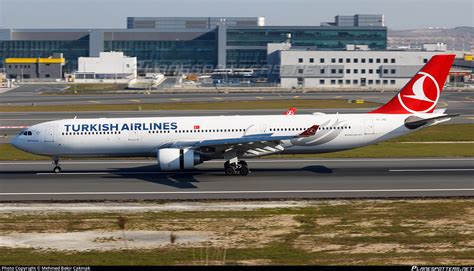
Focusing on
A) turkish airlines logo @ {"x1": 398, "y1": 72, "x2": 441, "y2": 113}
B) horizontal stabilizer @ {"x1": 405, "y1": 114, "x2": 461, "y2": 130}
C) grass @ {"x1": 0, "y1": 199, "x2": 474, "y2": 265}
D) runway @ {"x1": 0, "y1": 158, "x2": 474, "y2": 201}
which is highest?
turkish airlines logo @ {"x1": 398, "y1": 72, "x2": 441, "y2": 113}

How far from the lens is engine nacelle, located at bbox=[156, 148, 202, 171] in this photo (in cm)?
4338

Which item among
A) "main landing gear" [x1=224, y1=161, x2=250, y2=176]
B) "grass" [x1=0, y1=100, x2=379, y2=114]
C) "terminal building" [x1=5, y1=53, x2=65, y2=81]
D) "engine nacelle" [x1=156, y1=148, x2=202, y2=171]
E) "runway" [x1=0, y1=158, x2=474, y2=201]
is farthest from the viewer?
"terminal building" [x1=5, y1=53, x2=65, y2=81]

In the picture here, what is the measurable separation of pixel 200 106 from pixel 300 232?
72087 mm

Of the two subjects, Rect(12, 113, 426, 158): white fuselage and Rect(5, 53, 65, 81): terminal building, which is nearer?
Rect(12, 113, 426, 158): white fuselage

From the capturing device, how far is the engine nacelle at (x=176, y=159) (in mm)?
43375

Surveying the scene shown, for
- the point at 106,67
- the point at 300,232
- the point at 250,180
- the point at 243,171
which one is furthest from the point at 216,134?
the point at 106,67

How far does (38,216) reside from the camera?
111ft

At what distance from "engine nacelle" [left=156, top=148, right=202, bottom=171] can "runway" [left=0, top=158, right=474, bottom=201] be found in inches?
36.4

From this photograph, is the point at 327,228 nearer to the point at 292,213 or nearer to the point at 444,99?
the point at 292,213

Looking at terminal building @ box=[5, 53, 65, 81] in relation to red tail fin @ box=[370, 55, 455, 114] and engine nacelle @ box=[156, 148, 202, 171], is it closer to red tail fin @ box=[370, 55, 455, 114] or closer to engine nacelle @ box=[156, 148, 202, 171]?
engine nacelle @ box=[156, 148, 202, 171]

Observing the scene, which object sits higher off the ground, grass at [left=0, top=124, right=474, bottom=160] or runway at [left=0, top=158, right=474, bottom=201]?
grass at [left=0, top=124, right=474, bottom=160]

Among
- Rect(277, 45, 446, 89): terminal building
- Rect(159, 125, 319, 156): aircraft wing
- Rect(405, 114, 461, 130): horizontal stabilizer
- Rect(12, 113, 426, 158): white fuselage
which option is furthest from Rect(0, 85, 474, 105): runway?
Rect(159, 125, 319, 156): aircraft wing

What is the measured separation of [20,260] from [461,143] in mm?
42979

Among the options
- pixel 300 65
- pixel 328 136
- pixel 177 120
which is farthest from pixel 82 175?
pixel 300 65
